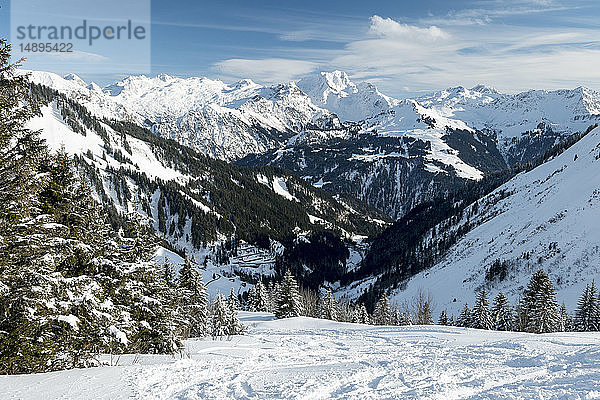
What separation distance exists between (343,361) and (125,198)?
18782 cm

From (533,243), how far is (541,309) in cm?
4971

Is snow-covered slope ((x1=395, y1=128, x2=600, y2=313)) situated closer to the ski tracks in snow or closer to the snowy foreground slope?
the ski tracks in snow

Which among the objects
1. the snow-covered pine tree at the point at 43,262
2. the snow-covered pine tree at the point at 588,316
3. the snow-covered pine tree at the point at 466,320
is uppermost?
the snow-covered pine tree at the point at 43,262

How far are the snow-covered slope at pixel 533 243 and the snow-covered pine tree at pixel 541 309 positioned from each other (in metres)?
24.9

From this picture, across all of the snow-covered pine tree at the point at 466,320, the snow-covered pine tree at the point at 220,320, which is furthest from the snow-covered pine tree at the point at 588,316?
the snow-covered pine tree at the point at 220,320

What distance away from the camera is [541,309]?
4706cm

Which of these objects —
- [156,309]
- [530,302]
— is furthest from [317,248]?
[156,309]

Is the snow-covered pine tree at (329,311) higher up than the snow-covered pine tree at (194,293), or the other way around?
the snow-covered pine tree at (194,293)

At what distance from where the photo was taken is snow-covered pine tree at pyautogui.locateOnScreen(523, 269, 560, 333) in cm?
4644

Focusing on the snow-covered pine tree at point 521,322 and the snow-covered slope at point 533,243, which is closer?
the snow-covered pine tree at point 521,322

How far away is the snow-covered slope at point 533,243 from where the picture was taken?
252 ft

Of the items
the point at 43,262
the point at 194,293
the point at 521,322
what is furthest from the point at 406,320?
the point at 43,262

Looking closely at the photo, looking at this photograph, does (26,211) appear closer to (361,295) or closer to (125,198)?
(361,295)

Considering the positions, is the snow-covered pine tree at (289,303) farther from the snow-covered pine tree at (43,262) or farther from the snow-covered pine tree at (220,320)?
the snow-covered pine tree at (43,262)
